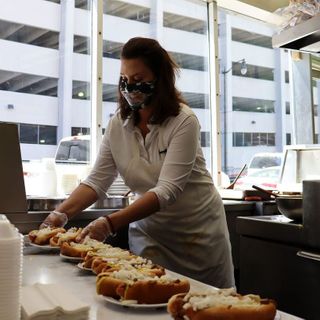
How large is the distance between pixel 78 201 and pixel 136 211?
0.40 meters

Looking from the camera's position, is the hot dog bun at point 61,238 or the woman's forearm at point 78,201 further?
the woman's forearm at point 78,201

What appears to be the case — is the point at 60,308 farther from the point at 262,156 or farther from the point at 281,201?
the point at 262,156

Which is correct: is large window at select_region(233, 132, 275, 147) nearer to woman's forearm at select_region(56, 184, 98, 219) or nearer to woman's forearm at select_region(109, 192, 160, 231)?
woman's forearm at select_region(56, 184, 98, 219)

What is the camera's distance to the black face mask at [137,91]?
1.72m

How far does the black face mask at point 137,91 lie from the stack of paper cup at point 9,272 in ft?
3.76

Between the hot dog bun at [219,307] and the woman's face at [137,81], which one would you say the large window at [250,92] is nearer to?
the woman's face at [137,81]

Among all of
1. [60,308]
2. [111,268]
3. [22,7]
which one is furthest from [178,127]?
[22,7]

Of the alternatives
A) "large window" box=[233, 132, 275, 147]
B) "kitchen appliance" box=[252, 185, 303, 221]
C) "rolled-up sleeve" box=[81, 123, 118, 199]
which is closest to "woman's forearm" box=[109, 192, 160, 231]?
"rolled-up sleeve" box=[81, 123, 118, 199]

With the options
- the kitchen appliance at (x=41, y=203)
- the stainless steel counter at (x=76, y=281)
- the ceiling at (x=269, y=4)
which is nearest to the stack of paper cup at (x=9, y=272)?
the stainless steel counter at (x=76, y=281)

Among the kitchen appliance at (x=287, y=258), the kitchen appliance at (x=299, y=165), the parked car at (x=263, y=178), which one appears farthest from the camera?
the parked car at (x=263, y=178)

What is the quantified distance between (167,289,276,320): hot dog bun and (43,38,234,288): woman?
2.96ft

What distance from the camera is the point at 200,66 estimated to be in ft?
12.8

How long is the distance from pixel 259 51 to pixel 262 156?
42.4 inches

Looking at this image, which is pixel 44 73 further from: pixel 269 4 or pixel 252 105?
pixel 269 4
